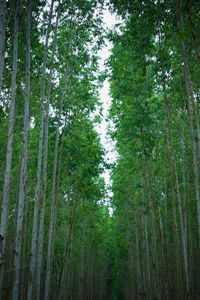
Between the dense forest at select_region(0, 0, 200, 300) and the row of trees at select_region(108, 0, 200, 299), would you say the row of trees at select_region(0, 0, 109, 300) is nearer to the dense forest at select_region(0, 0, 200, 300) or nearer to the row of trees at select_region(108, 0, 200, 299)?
the dense forest at select_region(0, 0, 200, 300)

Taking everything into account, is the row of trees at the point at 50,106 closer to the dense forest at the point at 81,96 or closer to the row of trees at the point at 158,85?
the dense forest at the point at 81,96

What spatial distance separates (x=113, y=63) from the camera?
951cm

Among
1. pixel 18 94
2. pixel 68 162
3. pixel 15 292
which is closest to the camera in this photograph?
pixel 15 292

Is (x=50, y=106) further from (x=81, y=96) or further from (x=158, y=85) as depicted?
(x=158, y=85)

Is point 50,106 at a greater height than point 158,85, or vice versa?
point 158,85

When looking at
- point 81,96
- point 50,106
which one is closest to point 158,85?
point 81,96

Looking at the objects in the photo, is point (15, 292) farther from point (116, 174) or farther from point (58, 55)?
point (116, 174)

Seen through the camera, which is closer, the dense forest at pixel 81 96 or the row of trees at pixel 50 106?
the dense forest at pixel 81 96

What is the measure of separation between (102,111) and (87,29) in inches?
134

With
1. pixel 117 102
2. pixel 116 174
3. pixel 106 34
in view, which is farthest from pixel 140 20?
pixel 116 174

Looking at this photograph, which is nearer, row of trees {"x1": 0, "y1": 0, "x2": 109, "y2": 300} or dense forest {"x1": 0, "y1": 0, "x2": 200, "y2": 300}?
dense forest {"x1": 0, "y1": 0, "x2": 200, "y2": 300}

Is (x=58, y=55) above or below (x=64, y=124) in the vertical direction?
above

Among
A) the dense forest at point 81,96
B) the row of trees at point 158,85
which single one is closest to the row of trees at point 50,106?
the dense forest at point 81,96

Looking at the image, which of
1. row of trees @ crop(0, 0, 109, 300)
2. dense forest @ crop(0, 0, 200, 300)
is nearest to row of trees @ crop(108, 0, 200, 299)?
dense forest @ crop(0, 0, 200, 300)
